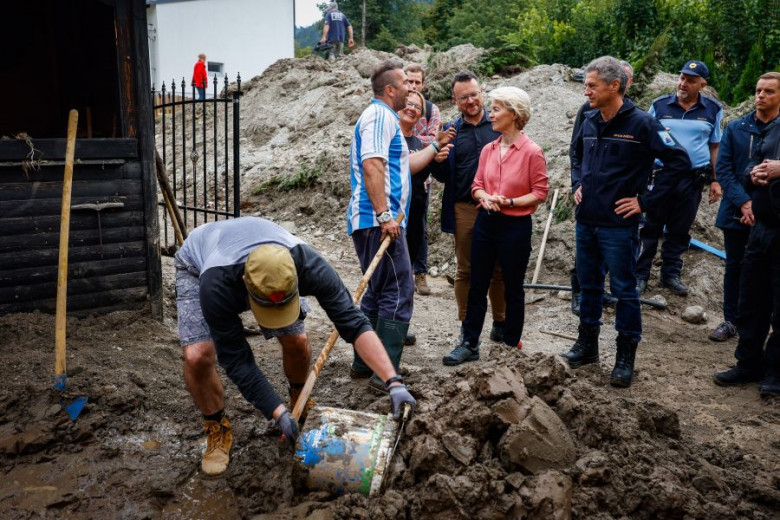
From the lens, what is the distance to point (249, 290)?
9.34 feet

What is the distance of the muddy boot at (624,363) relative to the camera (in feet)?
15.3

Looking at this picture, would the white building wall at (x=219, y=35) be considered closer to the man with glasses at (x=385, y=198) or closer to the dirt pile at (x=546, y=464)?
the man with glasses at (x=385, y=198)

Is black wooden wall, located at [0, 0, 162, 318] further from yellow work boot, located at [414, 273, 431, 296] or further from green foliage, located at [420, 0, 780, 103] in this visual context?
green foliage, located at [420, 0, 780, 103]

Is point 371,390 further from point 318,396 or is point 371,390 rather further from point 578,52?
point 578,52

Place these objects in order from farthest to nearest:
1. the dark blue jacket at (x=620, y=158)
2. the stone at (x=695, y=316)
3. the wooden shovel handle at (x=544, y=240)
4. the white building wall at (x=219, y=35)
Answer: the white building wall at (x=219, y=35) → the wooden shovel handle at (x=544, y=240) → the stone at (x=695, y=316) → the dark blue jacket at (x=620, y=158)

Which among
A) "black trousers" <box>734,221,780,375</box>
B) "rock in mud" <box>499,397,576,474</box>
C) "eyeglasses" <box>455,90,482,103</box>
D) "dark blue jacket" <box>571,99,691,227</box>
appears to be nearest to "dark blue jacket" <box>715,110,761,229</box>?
"black trousers" <box>734,221,780,375</box>

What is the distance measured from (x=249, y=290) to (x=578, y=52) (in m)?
13.0

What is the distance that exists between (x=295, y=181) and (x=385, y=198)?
707 cm

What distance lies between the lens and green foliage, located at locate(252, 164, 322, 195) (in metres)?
11.0

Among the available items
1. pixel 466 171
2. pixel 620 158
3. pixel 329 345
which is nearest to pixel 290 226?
pixel 466 171

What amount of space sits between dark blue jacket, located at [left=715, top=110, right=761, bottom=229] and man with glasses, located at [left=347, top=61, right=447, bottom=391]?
2.75 m

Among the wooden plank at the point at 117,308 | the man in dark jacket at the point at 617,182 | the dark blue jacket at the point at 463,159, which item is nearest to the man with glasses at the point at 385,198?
the dark blue jacket at the point at 463,159

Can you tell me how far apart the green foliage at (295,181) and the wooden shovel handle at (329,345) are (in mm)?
6786

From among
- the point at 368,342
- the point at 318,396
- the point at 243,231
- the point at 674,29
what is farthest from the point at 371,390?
the point at 674,29
